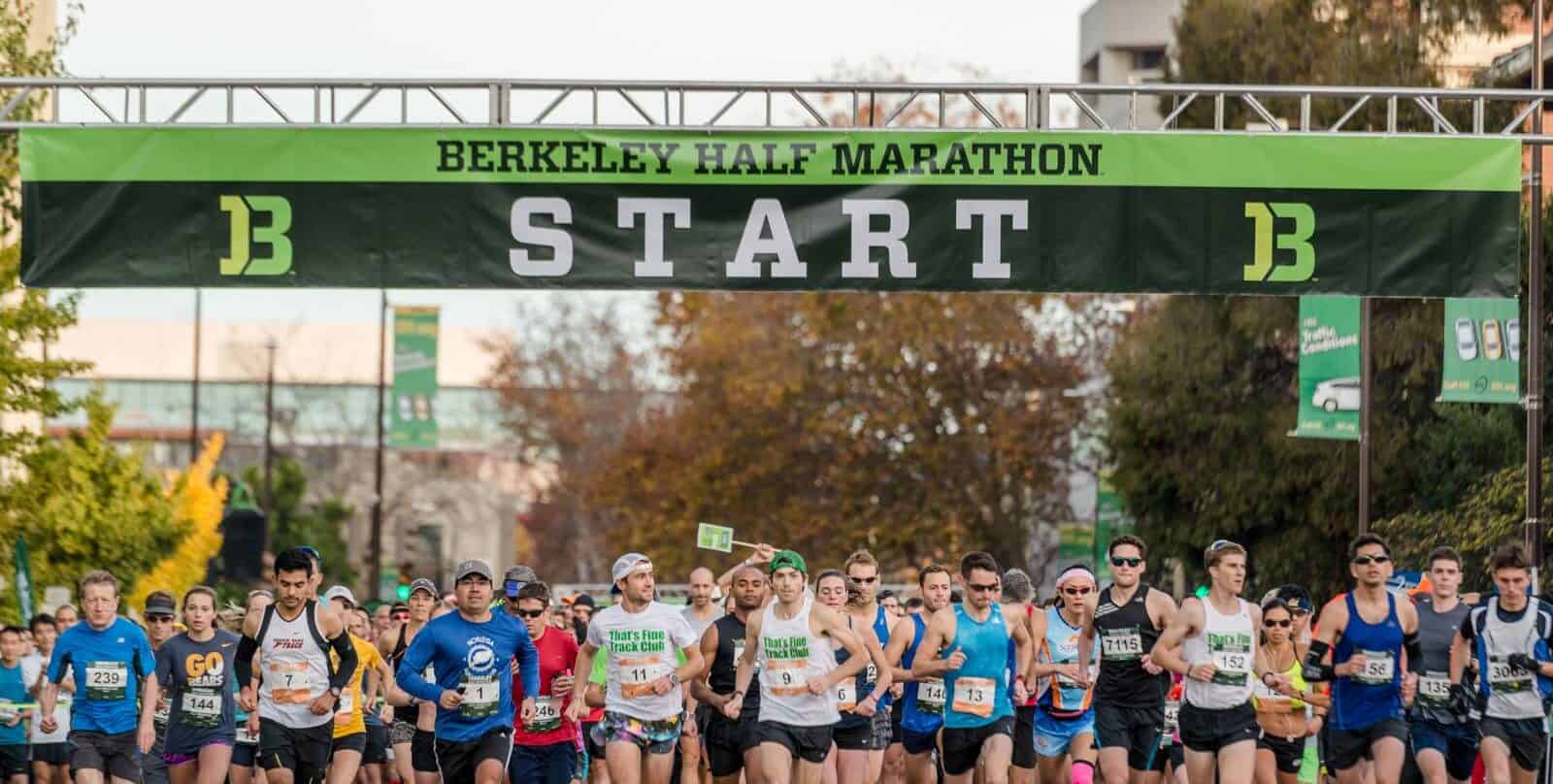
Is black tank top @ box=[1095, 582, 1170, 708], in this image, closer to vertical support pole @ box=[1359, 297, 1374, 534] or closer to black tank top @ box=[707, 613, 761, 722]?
black tank top @ box=[707, 613, 761, 722]

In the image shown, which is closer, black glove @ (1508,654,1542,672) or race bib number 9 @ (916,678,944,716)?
black glove @ (1508,654,1542,672)

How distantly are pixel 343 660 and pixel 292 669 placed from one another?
335mm

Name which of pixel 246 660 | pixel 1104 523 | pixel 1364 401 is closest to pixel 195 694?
pixel 246 660

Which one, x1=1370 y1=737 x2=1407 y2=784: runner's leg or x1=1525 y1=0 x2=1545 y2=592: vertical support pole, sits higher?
x1=1525 y1=0 x2=1545 y2=592: vertical support pole

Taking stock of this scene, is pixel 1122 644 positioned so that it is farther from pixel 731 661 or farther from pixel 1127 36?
pixel 1127 36

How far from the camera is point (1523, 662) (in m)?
15.4

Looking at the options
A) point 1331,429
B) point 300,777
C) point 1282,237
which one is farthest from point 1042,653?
point 1331,429

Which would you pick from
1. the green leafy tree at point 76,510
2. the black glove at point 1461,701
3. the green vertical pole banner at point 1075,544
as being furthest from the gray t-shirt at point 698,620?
the green vertical pole banner at point 1075,544

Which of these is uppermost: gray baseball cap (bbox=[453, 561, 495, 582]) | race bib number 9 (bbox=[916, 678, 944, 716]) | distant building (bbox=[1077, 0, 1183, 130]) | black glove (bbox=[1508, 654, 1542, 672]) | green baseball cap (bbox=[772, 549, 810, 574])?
distant building (bbox=[1077, 0, 1183, 130])

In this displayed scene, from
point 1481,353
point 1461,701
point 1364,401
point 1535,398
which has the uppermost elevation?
point 1481,353

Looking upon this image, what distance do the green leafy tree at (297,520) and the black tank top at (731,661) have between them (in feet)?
205

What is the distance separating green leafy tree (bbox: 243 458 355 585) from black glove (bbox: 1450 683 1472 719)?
64.8 m

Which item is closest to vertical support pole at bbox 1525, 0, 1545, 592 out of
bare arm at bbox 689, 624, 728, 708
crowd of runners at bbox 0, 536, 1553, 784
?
crowd of runners at bbox 0, 536, 1553, 784

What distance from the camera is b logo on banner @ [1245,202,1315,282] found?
59.4 ft
